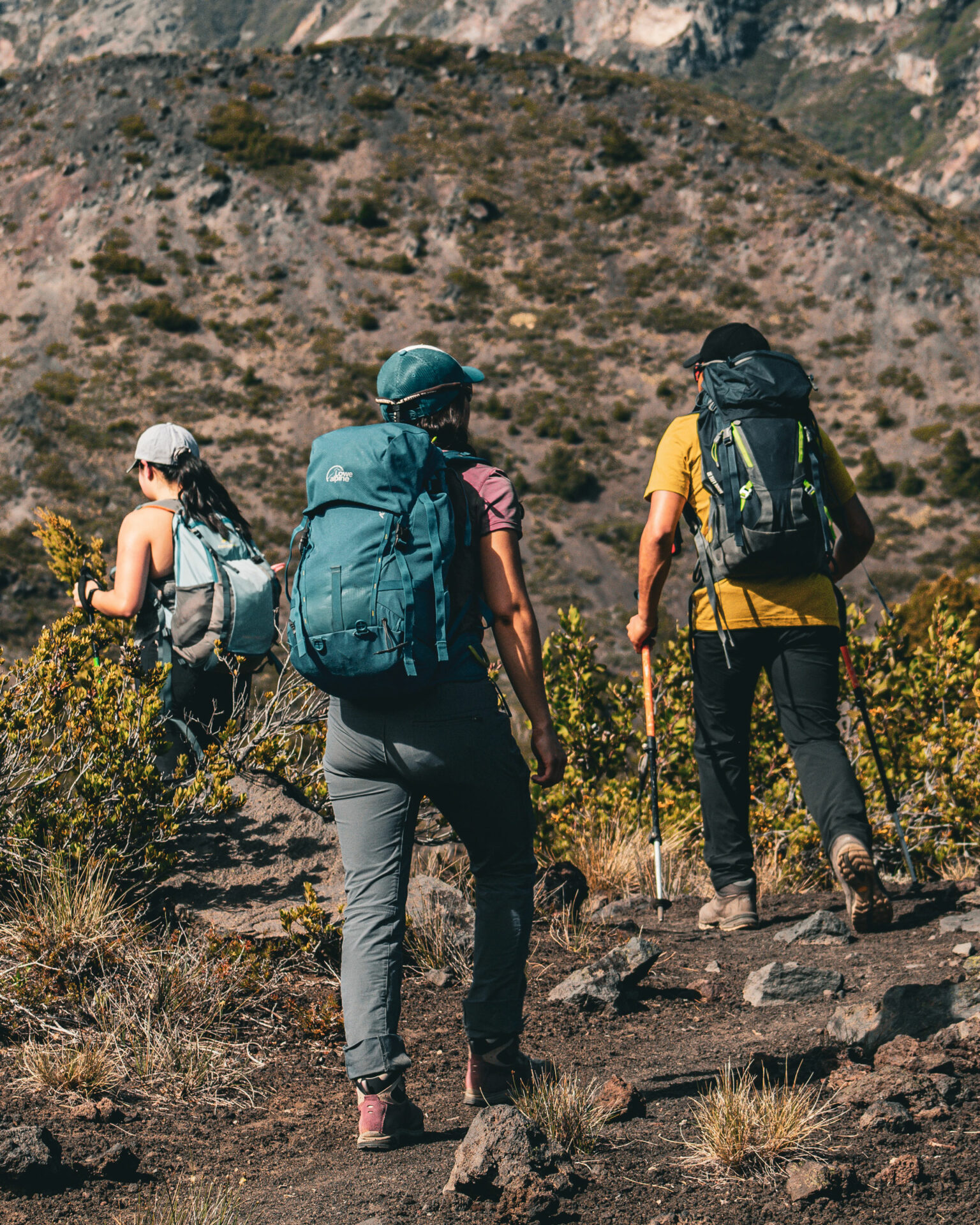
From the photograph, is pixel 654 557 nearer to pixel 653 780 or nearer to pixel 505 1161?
pixel 653 780

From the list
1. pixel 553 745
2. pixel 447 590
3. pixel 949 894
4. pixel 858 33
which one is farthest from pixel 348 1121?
pixel 858 33

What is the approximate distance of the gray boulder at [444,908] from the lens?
3414 millimetres

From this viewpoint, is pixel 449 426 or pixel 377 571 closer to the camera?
pixel 377 571

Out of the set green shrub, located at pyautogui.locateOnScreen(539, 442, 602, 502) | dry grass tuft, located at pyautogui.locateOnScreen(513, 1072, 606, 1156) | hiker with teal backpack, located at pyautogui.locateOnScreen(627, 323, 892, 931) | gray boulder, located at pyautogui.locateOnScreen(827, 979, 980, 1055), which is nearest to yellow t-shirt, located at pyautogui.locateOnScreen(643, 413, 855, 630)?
hiker with teal backpack, located at pyautogui.locateOnScreen(627, 323, 892, 931)

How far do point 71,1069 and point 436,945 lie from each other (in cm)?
118

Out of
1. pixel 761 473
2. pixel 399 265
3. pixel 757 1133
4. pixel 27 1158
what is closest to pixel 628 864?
pixel 761 473

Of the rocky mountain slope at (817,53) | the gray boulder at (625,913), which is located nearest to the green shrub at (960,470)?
the gray boulder at (625,913)

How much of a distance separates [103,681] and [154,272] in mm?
40841

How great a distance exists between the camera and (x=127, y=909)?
318cm

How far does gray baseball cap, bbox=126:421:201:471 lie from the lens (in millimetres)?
3490

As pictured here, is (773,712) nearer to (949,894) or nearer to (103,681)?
(949,894)

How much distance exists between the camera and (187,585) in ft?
11.3

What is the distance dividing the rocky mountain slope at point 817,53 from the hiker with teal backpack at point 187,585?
122 meters

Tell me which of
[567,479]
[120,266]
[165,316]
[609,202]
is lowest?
[567,479]
